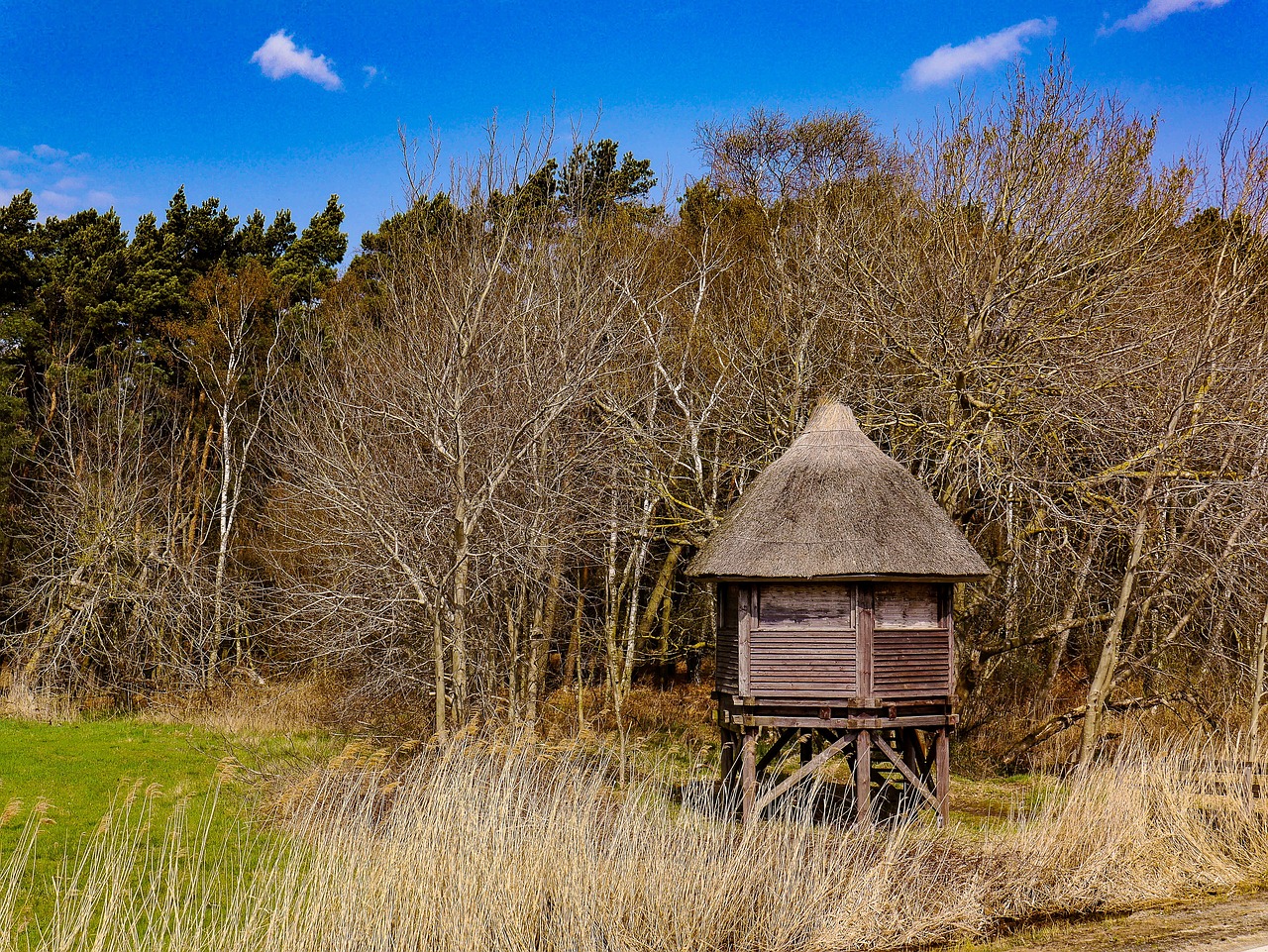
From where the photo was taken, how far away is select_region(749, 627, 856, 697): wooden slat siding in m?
11.1

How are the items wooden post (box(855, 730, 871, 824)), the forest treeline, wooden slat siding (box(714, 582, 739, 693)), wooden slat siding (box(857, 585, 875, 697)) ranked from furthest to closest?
the forest treeline, wooden slat siding (box(714, 582, 739, 693)), wooden post (box(855, 730, 871, 824)), wooden slat siding (box(857, 585, 875, 697))

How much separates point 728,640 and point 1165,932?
493 centimetres

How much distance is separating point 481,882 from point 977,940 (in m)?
3.99

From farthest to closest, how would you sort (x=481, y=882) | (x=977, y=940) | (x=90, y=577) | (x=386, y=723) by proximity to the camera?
(x=90, y=577)
(x=386, y=723)
(x=977, y=940)
(x=481, y=882)

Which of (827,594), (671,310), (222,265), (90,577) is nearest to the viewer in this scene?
(827,594)

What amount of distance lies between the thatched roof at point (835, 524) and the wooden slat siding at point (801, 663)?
745mm

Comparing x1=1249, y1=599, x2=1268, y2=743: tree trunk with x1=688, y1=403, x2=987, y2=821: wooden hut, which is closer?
x1=688, y1=403, x2=987, y2=821: wooden hut

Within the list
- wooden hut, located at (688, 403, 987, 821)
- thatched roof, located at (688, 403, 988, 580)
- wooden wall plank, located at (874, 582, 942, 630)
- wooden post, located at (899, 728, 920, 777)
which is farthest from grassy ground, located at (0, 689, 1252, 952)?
thatched roof, located at (688, 403, 988, 580)

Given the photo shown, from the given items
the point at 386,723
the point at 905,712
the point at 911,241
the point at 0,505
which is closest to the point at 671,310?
the point at 911,241

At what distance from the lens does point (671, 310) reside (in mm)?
19766

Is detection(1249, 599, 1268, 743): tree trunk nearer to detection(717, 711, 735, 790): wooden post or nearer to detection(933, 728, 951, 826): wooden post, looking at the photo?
detection(933, 728, 951, 826): wooden post

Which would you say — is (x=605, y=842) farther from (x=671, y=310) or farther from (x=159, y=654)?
(x=159, y=654)

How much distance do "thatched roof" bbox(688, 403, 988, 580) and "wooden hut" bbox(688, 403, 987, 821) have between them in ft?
0.05

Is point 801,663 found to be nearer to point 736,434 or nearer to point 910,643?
point 910,643
